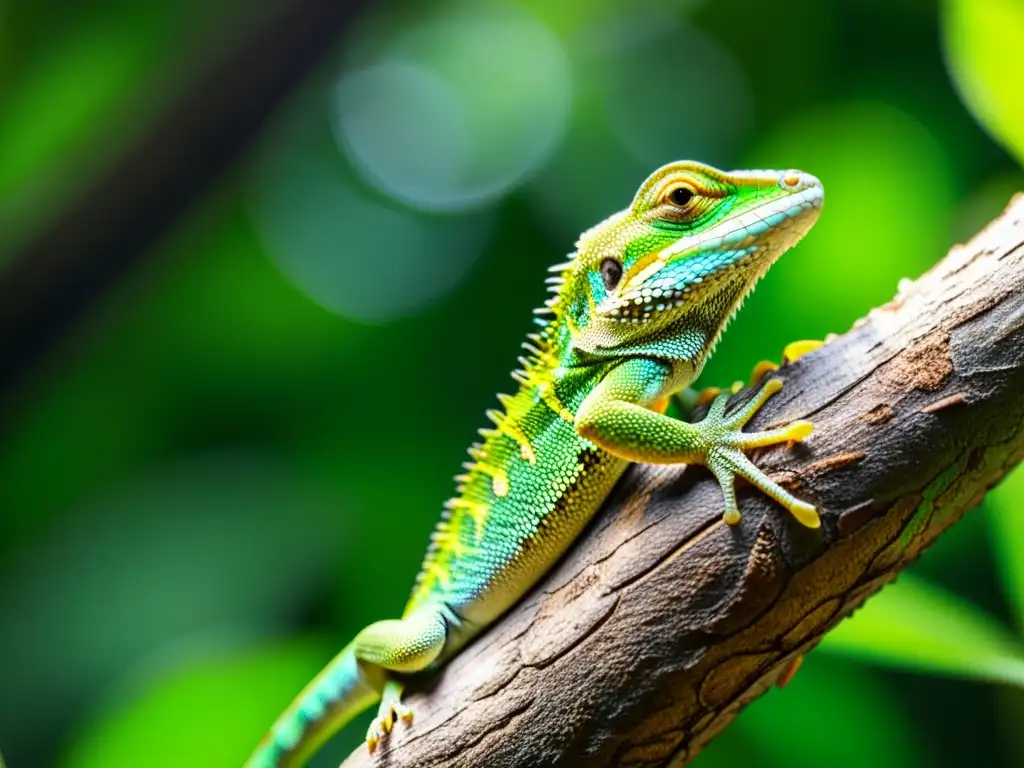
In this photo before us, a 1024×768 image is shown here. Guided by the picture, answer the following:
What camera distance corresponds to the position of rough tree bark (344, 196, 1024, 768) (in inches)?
80.8

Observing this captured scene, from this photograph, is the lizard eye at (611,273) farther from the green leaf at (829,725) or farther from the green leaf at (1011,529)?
the green leaf at (829,725)

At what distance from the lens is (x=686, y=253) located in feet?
8.41

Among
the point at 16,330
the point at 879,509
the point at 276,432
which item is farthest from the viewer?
the point at 276,432

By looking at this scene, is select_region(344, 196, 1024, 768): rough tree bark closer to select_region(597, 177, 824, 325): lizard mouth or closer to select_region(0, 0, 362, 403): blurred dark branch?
select_region(597, 177, 824, 325): lizard mouth

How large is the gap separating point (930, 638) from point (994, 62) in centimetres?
178

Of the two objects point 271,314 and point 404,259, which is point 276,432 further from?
point 404,259

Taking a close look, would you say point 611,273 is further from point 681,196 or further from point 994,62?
point 994,62

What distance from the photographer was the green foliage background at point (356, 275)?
5199 millimetres

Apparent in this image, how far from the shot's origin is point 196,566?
20.2ft

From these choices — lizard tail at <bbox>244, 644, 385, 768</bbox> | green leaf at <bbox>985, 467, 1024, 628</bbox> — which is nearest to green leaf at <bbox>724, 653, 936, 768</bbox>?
green leaf at <bbox>985, 467, 1024, 628</bbox>

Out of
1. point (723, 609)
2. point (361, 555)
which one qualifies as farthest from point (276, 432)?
point (723, 609)

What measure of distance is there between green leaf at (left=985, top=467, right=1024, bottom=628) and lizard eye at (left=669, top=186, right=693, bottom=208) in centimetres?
127

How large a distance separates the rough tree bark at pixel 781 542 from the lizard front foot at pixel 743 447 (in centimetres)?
4

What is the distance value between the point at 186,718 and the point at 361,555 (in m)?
1.70
